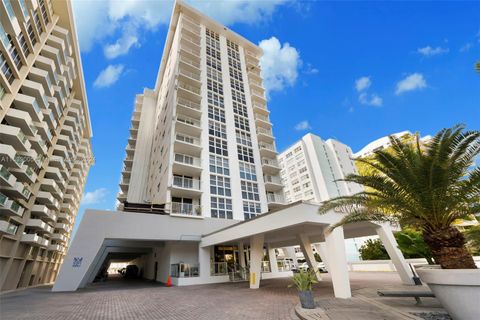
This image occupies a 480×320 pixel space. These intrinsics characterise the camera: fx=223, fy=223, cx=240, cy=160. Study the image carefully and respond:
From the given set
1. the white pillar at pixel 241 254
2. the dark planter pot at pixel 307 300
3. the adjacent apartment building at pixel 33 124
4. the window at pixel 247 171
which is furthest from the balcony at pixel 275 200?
the adjacent apartment building at pixel 33 124

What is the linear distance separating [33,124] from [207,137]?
21020mm

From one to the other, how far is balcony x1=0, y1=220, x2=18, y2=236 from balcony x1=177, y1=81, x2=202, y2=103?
2360 centimetres

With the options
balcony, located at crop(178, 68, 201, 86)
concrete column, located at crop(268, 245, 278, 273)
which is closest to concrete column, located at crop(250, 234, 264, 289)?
concrete column, located at crop(268, 245, 278, 273)

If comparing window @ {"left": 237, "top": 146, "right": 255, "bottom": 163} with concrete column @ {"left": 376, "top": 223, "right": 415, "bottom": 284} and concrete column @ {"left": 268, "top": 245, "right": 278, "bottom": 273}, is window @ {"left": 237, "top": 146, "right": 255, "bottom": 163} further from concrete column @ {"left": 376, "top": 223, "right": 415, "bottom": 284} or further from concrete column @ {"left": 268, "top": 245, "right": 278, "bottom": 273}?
concrete column @ {"left": 376, "top": 223, "right": 415, "bottom": 284}

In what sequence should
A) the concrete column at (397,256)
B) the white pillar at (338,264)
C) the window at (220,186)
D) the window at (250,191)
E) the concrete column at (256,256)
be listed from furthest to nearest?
1. the window at (250,191)
2. the window at (220,186)
3. the concrete column at (256,256)
4. the concrete column at (397,256)
5. the white pillar at (338,264)

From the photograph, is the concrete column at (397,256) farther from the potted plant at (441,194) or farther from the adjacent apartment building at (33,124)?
the adjacent apartment building at (33,124)

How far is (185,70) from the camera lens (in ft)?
107

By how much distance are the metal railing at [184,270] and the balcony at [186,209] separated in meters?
4.67

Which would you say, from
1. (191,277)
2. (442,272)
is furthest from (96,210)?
(442,272)

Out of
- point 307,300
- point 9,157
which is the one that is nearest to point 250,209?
point 307,300

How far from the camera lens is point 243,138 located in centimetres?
3192

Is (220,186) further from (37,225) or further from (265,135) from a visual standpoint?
(37,225)

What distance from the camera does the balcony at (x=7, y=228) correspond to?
2314cm

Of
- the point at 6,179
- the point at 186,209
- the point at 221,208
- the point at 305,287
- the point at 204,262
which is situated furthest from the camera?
the point at 221,208
